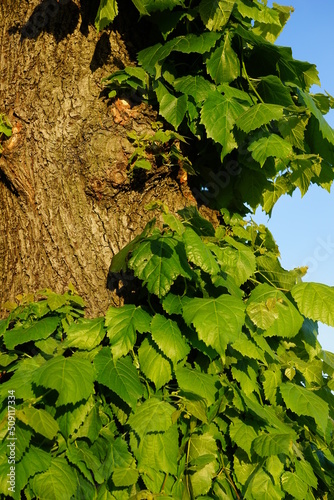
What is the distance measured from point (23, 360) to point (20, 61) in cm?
140

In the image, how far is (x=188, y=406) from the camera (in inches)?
68.6

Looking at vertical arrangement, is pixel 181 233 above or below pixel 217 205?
below

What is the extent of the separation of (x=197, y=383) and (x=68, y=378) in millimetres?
462

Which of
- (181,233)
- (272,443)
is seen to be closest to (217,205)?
(181,233)

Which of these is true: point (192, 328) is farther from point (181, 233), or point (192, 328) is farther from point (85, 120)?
point (85, 120)

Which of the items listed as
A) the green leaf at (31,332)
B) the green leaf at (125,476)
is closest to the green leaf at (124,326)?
the green leaf at (31,332)

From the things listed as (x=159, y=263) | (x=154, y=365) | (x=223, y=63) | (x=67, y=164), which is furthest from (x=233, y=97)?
(x=154, y=365)

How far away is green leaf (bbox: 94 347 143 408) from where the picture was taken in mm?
1700

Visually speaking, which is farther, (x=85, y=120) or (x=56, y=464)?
(x=85, y=120)

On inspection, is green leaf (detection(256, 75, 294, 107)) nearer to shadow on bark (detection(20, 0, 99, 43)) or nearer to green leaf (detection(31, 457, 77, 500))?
shadow on bark (detection(20, 0, 99, 43))

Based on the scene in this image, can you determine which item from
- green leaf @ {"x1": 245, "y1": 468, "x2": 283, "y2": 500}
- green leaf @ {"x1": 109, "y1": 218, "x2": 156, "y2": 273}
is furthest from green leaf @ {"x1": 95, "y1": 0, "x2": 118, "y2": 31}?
green leaf @ {"x1": 245, "y1": 468, "x2": 283, "y2": 500}

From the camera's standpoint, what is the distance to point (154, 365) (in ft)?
5.88

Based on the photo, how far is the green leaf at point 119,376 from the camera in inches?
66.9

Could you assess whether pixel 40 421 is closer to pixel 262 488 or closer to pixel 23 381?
pixel 23 381
